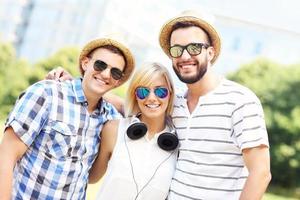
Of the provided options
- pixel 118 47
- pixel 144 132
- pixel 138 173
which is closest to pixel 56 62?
pixel 118 47

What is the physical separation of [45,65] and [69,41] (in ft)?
94.3

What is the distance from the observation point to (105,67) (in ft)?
11.3

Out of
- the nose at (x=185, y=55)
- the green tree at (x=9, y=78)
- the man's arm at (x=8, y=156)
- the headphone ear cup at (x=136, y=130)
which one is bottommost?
the green tree at (x=9, y=78)

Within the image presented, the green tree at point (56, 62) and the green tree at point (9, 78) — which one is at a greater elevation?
the green tree at point (56, 62)

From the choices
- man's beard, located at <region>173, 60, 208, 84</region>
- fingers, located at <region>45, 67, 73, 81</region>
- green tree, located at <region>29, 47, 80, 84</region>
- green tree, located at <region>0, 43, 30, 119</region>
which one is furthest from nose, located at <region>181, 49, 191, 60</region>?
green tree, located at <region>0, 43, 30, 119</region>

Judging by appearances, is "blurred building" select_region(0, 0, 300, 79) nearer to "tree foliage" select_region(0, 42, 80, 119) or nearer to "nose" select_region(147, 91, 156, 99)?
"tree foliage" select_region(0, 42, 80, 119)

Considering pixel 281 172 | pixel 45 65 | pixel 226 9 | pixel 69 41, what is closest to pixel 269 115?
pixel 281 172

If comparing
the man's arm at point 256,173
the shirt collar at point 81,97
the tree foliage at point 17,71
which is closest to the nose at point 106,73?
the shirt collar at point 81,97

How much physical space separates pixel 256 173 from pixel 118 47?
128 cm

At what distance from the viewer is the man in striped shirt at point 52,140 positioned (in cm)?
304

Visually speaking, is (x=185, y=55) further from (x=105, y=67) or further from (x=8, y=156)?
(x=8, y=156)

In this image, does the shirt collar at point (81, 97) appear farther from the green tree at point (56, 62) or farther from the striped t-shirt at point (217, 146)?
the green tree at point (56, 62)

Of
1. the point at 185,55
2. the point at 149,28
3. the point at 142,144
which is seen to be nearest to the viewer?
the point at 185,55

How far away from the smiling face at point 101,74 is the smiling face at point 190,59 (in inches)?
16.4
